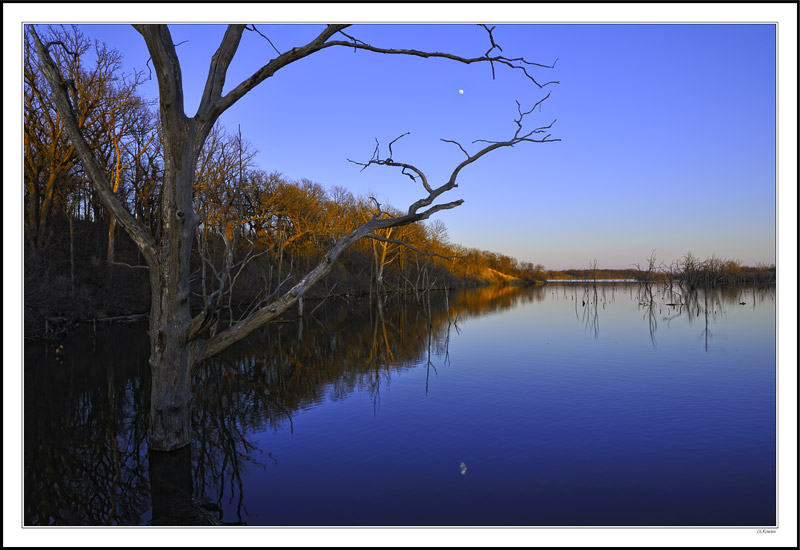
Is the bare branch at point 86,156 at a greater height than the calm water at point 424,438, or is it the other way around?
the bare branch at point 86,156

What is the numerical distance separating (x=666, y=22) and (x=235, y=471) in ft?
21.6

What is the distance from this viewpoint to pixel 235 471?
613 centimetres

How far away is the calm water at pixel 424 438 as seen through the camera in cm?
501

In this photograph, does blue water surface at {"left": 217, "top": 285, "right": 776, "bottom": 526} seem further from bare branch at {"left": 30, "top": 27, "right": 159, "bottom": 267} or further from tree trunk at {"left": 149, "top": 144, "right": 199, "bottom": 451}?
bare branch at {"left": 30, "top": 27, "right": 159, "bottom": 267}

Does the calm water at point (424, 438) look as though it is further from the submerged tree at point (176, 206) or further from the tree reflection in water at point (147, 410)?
the submerged tree at point (176, 206)

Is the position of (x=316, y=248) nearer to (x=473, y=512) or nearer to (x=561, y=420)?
(x=561, y=420)

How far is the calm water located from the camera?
5.01 meters

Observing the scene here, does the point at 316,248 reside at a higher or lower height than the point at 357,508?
higher

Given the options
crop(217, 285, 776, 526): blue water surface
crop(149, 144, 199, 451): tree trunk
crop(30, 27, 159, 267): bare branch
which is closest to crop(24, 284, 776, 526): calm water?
crop(217, 285, 776, 526): blue water surface

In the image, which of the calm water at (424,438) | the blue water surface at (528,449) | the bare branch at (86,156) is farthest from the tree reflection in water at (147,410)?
the bare branch at (86,156)

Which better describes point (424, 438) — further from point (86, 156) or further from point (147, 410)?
point (86, 156)

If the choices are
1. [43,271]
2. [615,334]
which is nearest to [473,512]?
[615,334]

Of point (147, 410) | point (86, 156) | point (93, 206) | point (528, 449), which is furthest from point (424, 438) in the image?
point (93, 206)

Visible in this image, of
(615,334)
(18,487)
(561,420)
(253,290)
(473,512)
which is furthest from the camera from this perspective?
(253,290)
